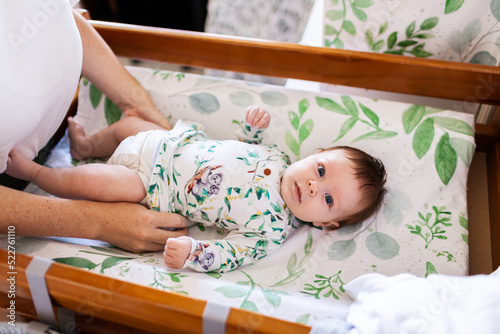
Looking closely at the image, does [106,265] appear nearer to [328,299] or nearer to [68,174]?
[68,174]

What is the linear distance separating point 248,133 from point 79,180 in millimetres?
494

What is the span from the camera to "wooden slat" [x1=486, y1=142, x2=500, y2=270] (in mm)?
1227

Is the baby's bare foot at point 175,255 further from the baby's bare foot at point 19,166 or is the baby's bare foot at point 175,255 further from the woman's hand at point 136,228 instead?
the baby's bare foot at point 19,166

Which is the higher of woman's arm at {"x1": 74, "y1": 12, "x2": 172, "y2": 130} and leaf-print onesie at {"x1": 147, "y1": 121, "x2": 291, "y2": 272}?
woman's arm at {"x1": 74, "y1": 12, "x2": 172, "y2": 130}

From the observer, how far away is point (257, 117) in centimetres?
124

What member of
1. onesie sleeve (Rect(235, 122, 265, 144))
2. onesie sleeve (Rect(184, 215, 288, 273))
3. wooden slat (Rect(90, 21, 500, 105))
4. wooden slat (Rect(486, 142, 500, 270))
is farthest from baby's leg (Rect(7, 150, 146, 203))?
wooden slat (Rect(486, 142, 500, 270))

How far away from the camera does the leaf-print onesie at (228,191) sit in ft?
3.75

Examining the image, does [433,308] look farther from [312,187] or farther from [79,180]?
[79,180]

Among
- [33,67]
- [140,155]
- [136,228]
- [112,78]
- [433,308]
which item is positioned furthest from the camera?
[112,78]

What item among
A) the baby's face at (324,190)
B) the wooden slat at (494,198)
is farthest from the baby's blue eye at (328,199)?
the wooden slat at (494,198)

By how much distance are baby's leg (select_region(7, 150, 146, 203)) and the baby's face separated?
1.49 ft

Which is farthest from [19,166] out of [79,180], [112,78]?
[112,78]

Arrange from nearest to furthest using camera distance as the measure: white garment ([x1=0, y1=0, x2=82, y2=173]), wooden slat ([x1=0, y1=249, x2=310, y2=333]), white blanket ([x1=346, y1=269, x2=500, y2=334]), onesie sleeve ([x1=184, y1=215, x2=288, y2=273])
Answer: white blanket ([x1=346, y1=269, x2=500, y2=334]) → wooden slat ([x1=0, y1=249, x2=310, y2=333]) → white garment ([x1=0, y1=0, x2=82, y2=173]) → onesie sleeve ([x1=184, y1=215, x2=288, y2=273])

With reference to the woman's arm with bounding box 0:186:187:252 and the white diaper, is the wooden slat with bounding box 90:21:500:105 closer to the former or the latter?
the white diaper
